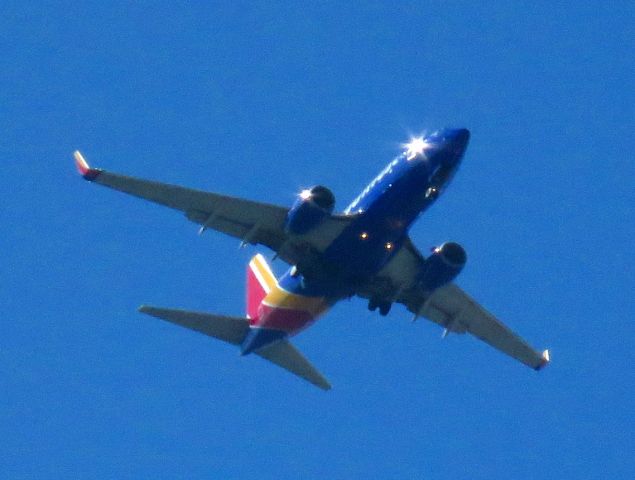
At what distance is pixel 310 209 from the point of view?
56.6 m

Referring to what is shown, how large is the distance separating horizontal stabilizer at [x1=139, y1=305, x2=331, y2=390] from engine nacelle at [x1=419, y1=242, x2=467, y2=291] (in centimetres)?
732

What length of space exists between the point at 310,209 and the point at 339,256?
3037 millimetres

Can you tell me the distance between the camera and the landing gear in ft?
204

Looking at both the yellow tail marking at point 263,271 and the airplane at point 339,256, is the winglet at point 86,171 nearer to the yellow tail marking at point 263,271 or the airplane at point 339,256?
the airplane at point 339,256

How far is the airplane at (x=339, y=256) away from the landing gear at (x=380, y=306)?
53 millimetres

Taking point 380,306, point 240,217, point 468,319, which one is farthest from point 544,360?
point 240,217

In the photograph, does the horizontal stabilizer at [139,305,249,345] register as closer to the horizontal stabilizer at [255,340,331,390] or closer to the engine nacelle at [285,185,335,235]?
the horizontal stabilizer at [255,340,331,390]

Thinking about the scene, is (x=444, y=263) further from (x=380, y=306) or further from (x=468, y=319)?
(x=468, y=319)

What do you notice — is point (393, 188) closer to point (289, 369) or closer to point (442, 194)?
point (442, 194)

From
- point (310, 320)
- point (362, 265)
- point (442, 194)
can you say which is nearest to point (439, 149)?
point (442, 194)

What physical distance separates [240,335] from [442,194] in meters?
11.6

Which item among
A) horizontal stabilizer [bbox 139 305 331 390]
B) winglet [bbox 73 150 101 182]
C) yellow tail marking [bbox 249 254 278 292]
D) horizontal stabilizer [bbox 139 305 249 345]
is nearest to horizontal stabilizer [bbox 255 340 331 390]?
horizontal stabilizer [bbox 139 305 331 390]

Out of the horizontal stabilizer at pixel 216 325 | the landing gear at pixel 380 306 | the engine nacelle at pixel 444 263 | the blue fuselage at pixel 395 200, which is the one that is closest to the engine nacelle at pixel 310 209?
the blue fuselage at pixel 395 200

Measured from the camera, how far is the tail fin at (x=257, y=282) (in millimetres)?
64812
